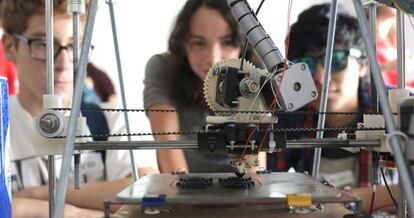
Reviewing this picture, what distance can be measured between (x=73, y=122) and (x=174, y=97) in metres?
1.23

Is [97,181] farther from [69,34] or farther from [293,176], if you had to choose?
[293,176]

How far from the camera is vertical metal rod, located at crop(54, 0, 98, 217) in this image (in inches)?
25.4

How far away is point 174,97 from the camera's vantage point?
6.23 feet

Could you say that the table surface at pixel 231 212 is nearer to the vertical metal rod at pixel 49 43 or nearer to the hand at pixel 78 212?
the vertical metal rod at pixel 49 43

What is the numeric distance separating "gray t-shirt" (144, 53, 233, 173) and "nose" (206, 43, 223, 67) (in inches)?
6.0

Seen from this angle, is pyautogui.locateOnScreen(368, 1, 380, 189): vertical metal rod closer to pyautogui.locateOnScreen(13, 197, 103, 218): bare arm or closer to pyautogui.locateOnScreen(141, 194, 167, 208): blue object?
pyautogui.locateOnScreen(141, 194, 167, 208): blue object

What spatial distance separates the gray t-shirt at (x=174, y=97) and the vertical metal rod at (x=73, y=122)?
1077mm

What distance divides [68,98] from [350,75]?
3.91 feet

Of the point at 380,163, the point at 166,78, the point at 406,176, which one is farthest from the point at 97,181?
the point at 406,176

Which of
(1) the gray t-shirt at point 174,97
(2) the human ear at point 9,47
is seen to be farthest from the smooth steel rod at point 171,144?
(2) the human ear at point 9,47

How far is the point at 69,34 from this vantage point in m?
1.83

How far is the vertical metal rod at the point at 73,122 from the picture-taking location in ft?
2.12

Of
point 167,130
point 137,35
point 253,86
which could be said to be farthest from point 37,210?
point 253,86

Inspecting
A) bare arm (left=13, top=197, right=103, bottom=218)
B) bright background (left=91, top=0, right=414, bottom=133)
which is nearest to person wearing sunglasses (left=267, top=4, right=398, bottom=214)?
bright background (left=91, top=0, right=414, bottom=133)
